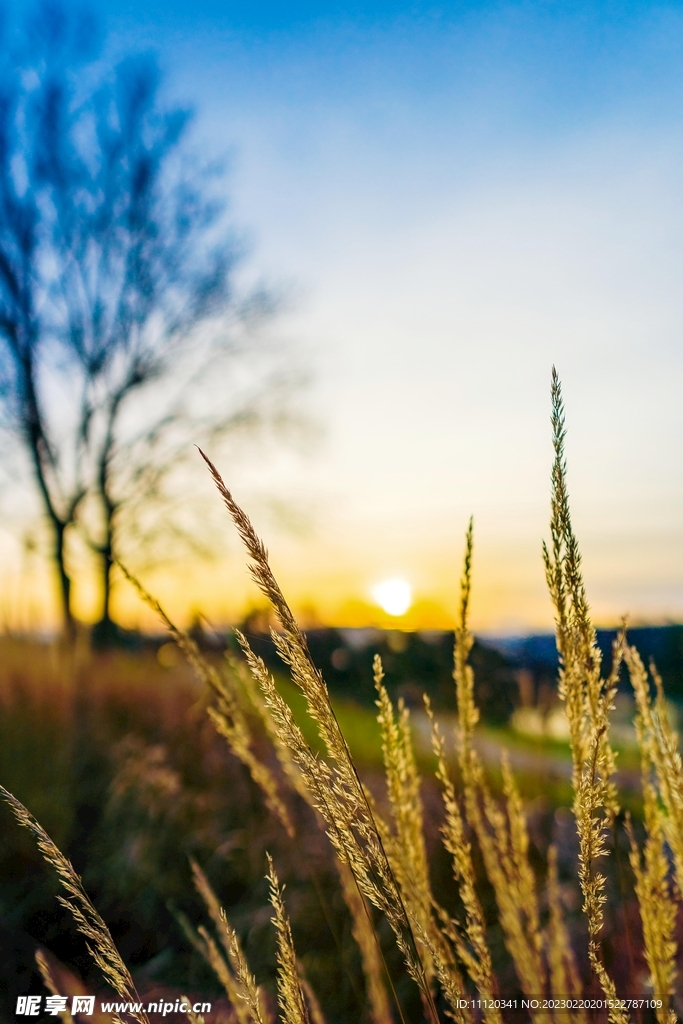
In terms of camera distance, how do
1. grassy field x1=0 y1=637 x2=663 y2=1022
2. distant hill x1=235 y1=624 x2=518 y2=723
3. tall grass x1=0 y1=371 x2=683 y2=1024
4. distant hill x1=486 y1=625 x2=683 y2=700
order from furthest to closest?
distant hill x1=235 y1=624 x2=518 y2=723, distant hill x1=486 y1=625 x2=683 y2=700, grassy field x1=0 y1=637 x2=663 y2=1022, tall grass x1=0 y1=371 x2=683 y2=1024

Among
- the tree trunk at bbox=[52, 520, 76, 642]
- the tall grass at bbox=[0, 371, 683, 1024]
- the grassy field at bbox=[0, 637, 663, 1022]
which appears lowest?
the grassy field at bbox=[0, 637, 663, 1022]

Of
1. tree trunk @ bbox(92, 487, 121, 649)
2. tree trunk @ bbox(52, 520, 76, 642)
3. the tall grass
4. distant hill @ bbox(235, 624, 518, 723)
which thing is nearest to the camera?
the tall grass

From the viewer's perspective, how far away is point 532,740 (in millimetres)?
7777

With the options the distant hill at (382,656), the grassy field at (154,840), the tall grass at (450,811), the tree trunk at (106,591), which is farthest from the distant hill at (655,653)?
the tree trunk at (106,591)

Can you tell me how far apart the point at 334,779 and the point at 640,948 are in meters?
1.84

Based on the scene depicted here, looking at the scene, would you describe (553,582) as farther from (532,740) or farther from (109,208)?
(109,208)

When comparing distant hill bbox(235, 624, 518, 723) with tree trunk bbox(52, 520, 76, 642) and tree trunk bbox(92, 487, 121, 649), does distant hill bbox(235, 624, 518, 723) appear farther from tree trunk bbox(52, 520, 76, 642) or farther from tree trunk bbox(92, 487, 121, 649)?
tree trunk bbox(52, 520, 76, 642)

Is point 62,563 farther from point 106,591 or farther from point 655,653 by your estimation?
point 655,653

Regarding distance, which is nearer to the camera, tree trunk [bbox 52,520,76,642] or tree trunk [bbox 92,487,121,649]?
tree trunk [bbox 52,520,76,642]

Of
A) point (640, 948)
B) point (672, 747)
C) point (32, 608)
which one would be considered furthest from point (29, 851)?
point (672, 747)

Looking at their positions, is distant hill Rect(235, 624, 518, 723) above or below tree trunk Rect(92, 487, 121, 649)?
below

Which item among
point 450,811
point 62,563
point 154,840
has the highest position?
point 62,563

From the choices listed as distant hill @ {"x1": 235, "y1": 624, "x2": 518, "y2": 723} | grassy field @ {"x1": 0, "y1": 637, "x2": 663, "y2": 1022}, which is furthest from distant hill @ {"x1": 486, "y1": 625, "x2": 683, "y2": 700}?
grassy field @ {"x1": 0, "y1": 637, "x2": 663, "y2": 1022}

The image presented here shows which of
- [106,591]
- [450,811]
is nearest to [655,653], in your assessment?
[450,811]
